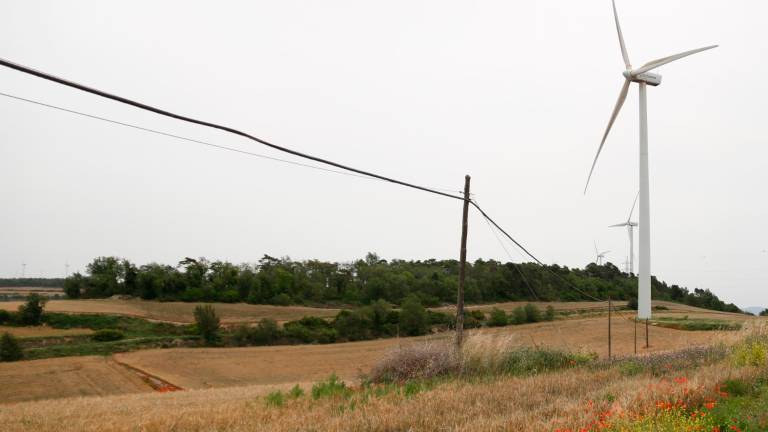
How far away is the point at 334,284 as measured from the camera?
98.1 m

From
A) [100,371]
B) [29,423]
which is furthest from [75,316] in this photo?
[29,423]

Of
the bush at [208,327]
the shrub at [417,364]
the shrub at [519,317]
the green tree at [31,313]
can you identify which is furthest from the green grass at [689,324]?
the green tree at [31,313]

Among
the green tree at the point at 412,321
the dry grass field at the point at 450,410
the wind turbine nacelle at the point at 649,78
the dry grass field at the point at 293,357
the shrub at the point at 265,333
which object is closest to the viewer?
the dry grass field at the point at 450,410

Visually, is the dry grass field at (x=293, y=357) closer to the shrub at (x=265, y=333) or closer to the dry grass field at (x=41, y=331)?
the shrub at (x=265, y=333)

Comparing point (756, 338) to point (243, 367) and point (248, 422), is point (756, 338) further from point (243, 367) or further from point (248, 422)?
point (243, 367)

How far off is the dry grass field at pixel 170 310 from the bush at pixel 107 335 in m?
9.51

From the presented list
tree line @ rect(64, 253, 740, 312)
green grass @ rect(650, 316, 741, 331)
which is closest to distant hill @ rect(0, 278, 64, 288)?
tree line @ rect(64, 253, 740, 312)

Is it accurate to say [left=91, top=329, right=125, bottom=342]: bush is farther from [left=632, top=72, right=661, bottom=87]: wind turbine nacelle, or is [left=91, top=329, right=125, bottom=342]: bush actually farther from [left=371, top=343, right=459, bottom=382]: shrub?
[left=632, top=72, right=661, bottom=87]: wind turbine nacelle

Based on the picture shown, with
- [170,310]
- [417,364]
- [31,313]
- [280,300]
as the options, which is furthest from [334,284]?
[417,364]

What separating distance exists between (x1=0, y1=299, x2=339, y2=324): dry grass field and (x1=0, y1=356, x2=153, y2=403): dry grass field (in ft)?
80.3

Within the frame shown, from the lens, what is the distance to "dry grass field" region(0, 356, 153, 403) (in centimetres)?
2891

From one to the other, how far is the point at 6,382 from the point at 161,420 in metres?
26.2

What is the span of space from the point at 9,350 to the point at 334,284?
196 feet

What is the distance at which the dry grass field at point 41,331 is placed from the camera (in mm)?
50941
